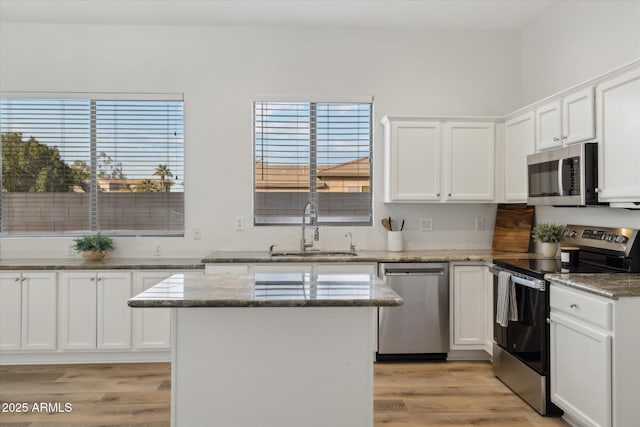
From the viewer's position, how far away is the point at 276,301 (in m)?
1.98

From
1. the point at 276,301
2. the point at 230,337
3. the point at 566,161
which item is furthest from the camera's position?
the point at 566,161

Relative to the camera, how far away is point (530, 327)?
2977mm

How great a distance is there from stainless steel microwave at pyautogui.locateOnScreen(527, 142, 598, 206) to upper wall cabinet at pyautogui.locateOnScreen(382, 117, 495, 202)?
52cm

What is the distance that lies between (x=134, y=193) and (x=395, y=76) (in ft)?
8.85

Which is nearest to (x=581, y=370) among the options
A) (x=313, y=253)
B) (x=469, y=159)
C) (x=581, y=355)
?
(x=581, y=355)

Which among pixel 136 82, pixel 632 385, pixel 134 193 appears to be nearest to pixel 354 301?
pixel 632 385

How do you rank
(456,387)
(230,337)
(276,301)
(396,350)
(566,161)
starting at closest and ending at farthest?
(276,301) < (230,337) < (566,161) < (456,387) < (396,350)

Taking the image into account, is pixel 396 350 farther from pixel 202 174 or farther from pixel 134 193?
pixel 134 193

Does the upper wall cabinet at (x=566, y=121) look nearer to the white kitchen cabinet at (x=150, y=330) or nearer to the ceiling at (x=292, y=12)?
the ceiling at (x=292, y=12)

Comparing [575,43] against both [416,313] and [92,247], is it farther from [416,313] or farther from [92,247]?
[92,247]

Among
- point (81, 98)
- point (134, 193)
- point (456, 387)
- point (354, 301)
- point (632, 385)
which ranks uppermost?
point (81, 98)

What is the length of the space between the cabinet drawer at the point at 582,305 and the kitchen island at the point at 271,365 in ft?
3.69

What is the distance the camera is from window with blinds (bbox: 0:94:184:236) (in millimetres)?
4270

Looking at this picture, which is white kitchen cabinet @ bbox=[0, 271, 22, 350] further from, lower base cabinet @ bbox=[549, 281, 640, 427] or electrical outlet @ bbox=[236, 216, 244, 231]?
lower base cabinet @ bbox=[549, 281, 640, 427]
